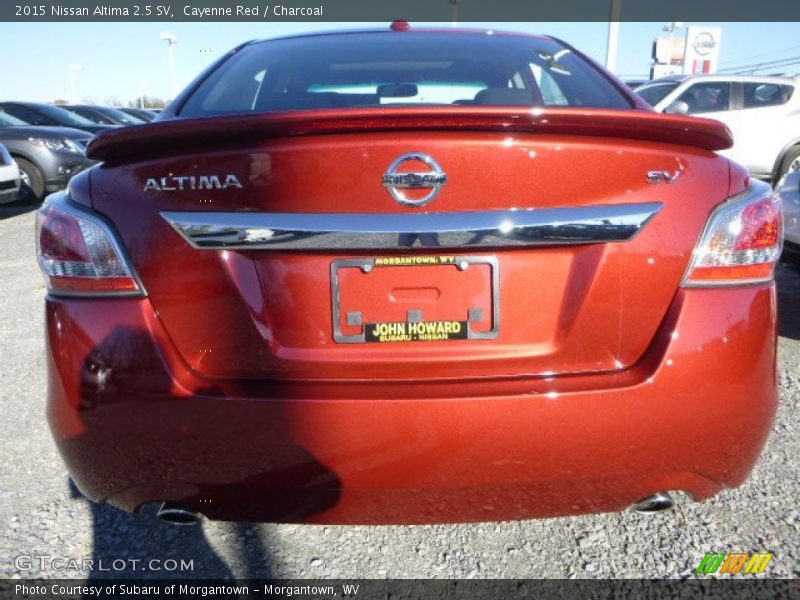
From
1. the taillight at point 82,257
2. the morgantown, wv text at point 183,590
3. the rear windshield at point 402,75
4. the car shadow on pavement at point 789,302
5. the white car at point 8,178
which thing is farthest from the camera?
the white car at point 8,178

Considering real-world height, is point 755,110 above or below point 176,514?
below

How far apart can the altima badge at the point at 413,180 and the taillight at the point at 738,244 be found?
2.08 ft

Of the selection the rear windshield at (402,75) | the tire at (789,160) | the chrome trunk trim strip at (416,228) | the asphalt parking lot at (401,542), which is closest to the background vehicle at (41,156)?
the rear windshield at (402,75)

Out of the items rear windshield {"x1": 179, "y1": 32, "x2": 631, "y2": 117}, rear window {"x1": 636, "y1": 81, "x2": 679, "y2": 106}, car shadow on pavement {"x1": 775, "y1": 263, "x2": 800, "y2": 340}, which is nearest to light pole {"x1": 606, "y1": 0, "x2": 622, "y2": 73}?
rear window {"x1": 636, "y1": 81, "x2": 679, "y2": 106}

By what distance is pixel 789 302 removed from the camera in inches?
187

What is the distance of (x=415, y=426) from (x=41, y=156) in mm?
9858

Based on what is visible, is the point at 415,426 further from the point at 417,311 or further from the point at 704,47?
the point at 704,47

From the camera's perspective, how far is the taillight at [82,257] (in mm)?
1532

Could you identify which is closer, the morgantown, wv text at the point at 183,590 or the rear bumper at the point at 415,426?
the rear bumper at the point at 415,426

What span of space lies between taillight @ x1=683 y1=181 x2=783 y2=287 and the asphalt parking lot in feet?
3.29

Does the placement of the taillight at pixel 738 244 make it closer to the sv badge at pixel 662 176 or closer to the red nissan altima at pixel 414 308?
the red nissan altima at pixel 414 308

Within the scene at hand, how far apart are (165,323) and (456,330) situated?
0.69 metres

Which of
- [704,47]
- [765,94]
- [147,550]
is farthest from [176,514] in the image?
[704,47]

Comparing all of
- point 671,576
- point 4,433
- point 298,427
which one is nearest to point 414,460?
point 298,427
